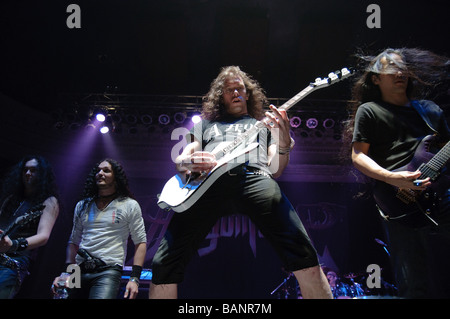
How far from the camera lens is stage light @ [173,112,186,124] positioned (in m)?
7.04

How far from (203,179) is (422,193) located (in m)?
1.37

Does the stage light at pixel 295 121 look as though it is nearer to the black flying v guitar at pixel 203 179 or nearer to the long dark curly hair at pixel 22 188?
the black flying v guitar at pixel 203 179

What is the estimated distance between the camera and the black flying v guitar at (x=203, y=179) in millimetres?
2207

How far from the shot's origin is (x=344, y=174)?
7668 millimetres

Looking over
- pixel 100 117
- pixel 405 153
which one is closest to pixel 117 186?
pixel 405 153

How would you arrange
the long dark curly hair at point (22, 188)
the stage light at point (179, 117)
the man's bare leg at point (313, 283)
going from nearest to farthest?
the man's bare leg at point (313, 283) → the long dark curly hair at point (22, 188) → the stage light at point (179, 117)

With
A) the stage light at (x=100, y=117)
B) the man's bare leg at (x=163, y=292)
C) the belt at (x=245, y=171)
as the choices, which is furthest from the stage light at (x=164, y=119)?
the man's bare leg at (x=163, y=292)

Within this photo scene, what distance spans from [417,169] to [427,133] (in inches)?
14.3

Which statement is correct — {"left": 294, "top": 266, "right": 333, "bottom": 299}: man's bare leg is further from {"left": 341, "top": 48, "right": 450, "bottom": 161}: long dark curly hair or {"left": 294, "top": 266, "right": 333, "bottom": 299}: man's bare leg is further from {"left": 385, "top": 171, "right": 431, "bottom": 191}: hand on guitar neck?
{"left": 341, "top": 48, "right": 450, "bottom": 161}: long dark curly hair

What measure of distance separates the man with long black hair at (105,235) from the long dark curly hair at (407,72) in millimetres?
2101

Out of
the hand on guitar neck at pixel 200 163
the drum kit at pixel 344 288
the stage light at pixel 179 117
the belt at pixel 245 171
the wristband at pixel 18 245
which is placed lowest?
the drum kit at pixel 344 288

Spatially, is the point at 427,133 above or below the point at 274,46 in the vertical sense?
below

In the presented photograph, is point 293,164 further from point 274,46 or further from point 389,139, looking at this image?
point 389,139
